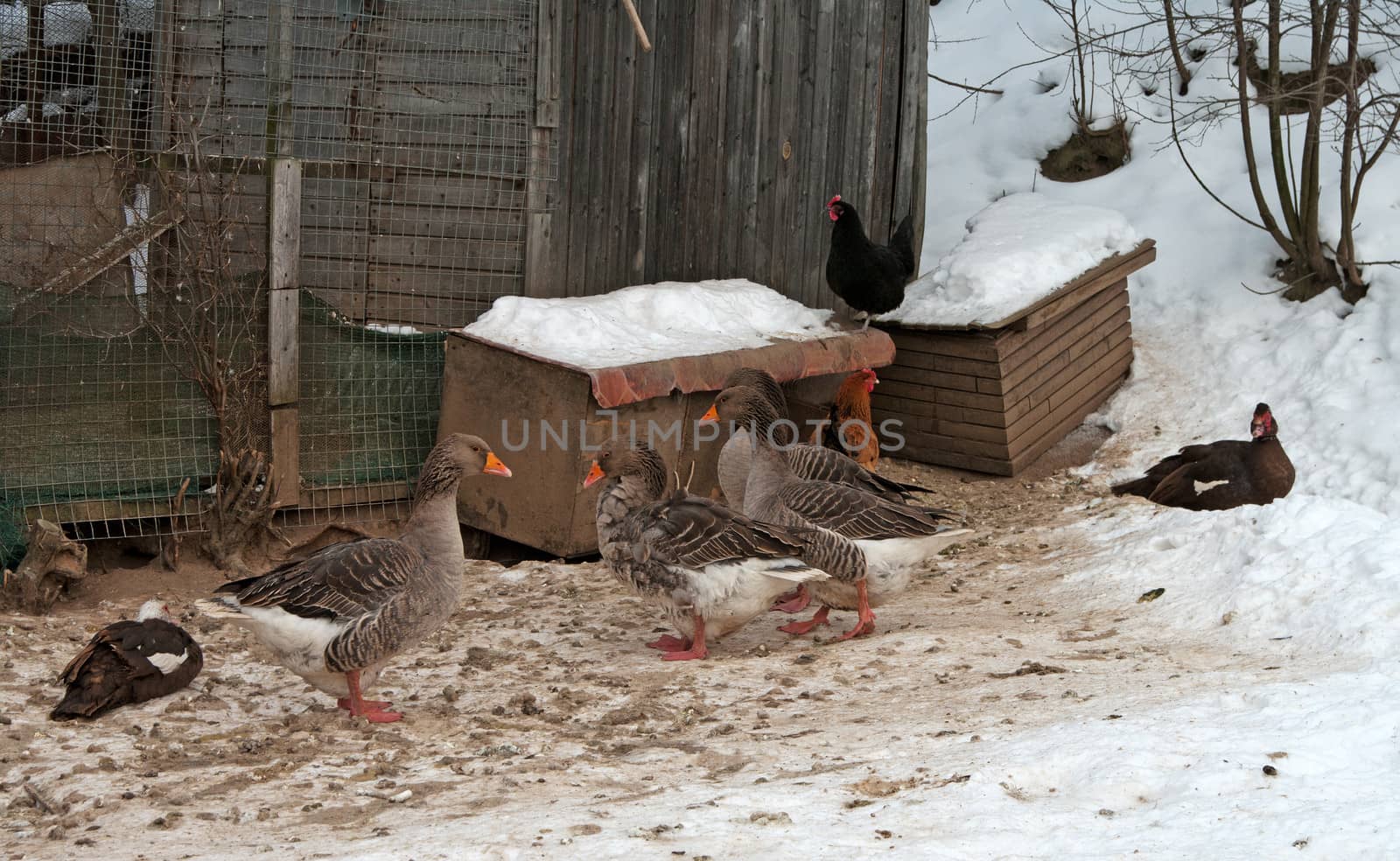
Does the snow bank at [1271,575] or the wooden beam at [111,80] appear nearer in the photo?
the snow bank at [1271,575]

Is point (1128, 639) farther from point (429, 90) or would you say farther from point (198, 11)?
point (198, 11)

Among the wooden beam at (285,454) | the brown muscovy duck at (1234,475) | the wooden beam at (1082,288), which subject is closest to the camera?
the wooden beam at (285,454)

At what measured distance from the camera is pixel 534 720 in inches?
208

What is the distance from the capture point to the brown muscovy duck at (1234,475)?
848 cm

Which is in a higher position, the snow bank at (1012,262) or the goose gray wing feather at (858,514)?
the snow bank at (1012,262)

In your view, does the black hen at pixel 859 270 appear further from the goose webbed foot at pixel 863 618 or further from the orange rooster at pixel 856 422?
the goose webbed foot at pixel 863 618

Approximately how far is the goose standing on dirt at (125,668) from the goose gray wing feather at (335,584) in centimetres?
54

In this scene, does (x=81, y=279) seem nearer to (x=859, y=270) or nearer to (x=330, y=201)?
(x=330, y=201)


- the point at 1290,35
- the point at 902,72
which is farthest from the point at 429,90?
the point at 1290,35

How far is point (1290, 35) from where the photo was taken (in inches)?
595

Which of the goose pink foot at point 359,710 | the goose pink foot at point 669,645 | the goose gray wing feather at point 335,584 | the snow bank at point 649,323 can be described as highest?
the snow bank at point 649,323

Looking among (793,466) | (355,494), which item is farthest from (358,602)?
(355,494)

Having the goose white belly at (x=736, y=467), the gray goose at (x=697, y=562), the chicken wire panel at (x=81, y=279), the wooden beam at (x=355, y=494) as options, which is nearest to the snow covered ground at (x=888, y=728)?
the gray goose at (x=697, y=562)

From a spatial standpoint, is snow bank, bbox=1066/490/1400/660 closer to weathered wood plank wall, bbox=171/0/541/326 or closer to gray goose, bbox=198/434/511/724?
gray goose, bbox=198/434/511/724
